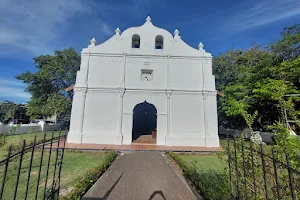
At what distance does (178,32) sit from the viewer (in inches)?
484

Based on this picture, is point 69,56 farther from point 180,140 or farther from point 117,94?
point 180,140

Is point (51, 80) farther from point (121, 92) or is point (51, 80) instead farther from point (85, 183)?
point (85, 183)

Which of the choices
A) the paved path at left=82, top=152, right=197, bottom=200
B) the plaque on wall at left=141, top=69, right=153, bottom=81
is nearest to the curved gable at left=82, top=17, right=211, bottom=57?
the plaque on wall at left=141, top=69, right=153, bottom=81

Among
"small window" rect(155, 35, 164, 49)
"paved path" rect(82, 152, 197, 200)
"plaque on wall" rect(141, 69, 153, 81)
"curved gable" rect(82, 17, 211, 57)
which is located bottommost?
"paved path" rect(82, 152, 197, 200)

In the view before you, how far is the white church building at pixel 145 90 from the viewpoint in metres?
10.6

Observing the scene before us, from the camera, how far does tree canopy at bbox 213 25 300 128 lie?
11.4 metres

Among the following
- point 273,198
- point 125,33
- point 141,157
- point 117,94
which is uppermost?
point 125,33

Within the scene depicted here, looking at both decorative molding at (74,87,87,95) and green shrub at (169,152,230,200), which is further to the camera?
decorative molding at (74,87,87,95)

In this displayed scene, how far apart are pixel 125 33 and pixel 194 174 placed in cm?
1100

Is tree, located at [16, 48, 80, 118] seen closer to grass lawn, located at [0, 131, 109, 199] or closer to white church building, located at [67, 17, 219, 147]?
white church building, located at [67, 17, 219, 147]

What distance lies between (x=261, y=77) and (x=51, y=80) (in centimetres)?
2626

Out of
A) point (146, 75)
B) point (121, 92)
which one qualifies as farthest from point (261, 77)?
point (121, 92)

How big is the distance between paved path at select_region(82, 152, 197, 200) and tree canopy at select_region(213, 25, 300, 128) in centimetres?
603

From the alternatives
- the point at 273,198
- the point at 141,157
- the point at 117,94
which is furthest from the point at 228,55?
the point at 273,198
